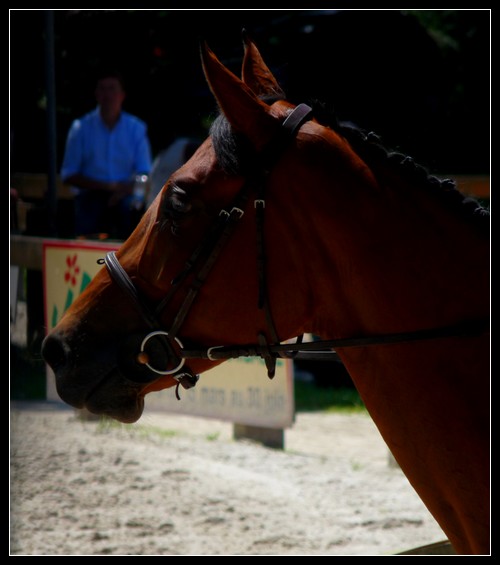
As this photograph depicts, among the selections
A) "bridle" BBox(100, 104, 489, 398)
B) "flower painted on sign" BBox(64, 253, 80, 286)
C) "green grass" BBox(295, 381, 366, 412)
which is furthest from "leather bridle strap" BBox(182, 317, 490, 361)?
"green grass" BBox(295, 381, 366, 412)

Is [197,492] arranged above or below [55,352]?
below

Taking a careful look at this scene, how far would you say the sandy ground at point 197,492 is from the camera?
4750 millimetres

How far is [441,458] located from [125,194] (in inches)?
216

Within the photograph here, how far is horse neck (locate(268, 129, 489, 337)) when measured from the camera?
2.24 metres

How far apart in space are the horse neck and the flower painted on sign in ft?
14.2

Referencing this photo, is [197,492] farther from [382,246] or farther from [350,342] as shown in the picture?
[382,246]

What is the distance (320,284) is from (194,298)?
0.35 m

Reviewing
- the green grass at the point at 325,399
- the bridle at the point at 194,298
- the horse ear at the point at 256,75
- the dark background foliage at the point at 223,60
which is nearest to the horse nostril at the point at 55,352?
the bridle at the point at 194,298

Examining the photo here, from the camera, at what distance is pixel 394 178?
2.31 metres

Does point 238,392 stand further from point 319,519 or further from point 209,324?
point 209,324

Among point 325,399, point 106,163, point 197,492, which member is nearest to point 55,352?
point 197,492

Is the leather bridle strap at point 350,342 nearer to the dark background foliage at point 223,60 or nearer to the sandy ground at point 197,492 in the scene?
the sandy ground at point 197,492

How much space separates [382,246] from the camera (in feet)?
7.39

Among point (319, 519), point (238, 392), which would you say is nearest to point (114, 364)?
point (319, 519)
